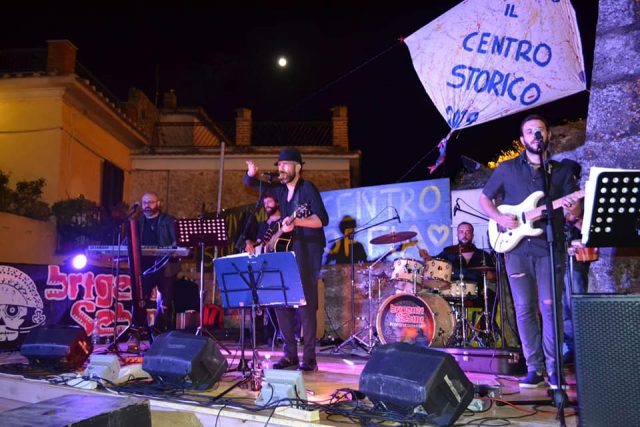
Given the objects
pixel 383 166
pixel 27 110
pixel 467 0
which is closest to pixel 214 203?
pixel 27 110

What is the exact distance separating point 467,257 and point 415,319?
181 cm

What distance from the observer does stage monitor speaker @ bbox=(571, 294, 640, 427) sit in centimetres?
262

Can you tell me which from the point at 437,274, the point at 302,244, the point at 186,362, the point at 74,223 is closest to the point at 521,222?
the point at 302,244

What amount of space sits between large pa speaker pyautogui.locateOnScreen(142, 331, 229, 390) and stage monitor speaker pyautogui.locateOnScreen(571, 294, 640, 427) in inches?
102

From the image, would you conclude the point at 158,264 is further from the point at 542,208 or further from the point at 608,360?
the point at 608,360

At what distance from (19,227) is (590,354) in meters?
13.3

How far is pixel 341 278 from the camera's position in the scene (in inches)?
399

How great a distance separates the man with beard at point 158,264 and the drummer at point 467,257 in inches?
140

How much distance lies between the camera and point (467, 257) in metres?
8.14

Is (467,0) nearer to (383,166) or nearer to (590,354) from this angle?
(590,354)

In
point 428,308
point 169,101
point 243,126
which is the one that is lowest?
point 428,308

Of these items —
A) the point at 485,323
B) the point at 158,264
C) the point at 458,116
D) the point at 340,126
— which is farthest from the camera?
the point at 340,126

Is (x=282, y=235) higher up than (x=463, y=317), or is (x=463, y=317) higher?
(x=282, y=235)

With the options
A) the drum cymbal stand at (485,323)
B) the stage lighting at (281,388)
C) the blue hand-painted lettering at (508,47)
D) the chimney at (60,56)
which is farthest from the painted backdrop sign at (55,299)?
the chimney at (60,56)
